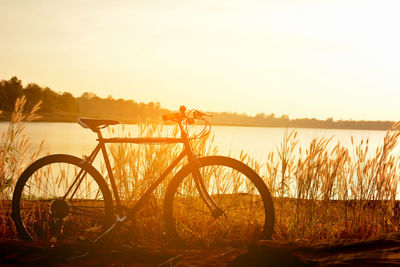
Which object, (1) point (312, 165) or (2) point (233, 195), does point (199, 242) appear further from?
(1) point (312, 165)

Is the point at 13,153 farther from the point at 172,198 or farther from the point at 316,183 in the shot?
the point at 316,183

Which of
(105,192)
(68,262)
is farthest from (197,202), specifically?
(68,262)

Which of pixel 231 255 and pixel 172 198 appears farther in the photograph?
pixel 172 198

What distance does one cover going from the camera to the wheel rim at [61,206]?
387 cm

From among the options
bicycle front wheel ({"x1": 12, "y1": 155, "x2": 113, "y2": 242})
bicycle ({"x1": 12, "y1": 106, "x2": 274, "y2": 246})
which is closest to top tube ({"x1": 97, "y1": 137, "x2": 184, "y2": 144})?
bicycle ({"x1": 12, "y1": 106, "x2": 274, "y2": 246})

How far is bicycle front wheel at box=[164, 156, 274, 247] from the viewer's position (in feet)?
11.3

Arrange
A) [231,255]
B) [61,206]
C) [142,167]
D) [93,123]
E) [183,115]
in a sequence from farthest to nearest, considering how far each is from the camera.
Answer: [142,167] → [61,206] → [93,123] → [183,115] → [231,255]

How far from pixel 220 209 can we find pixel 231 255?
67 centimetres

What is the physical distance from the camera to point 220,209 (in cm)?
344

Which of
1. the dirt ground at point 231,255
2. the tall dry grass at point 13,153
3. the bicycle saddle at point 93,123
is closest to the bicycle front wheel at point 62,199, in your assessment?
the bicycle saddle at point 93,123

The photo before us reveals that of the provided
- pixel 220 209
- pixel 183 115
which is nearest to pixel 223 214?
pixel 220 209

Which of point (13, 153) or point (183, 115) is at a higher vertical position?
point (183, 115)

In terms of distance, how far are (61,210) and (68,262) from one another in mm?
1059

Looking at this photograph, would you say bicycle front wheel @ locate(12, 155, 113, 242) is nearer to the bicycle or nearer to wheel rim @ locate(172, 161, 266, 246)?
the bicycle
